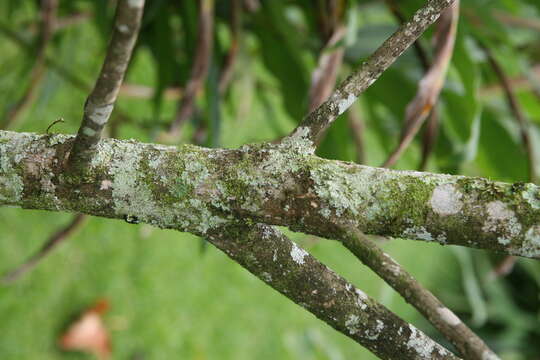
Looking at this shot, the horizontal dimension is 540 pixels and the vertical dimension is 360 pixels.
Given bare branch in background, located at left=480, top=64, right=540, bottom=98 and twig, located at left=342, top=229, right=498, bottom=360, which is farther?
bare branch in background, located at left=480, top=64, right=540, bottom=98

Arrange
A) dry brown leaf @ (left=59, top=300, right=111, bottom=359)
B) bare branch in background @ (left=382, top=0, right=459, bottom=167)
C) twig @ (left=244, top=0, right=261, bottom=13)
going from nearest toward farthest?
1. bare branch in background @ (left=382, top=0, right=459, bottom=167)
2. twig @ (left=244, top=0, right=261, bottom=13)
3. dry brown leaf @ (left=59, top=300, right=111, bottom=359)

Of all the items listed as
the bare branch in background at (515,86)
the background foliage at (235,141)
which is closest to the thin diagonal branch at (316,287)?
the background foliage at (235,141)

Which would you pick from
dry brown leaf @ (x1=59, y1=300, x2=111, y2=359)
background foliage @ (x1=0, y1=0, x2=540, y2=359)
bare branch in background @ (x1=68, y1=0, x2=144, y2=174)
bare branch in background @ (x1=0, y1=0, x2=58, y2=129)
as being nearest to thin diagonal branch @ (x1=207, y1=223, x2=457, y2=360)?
bare branch in background @ (x1=68, y1=0, x2=144, y2=174)

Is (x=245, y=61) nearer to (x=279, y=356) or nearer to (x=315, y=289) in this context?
(x=315, y=289)

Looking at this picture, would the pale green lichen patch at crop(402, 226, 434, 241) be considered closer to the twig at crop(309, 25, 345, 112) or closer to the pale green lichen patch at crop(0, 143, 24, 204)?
the pale green lichen patch at crop(0, 143, 24, 204)

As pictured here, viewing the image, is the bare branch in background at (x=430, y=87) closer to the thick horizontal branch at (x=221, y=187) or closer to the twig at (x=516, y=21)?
the thick horizontal branch at (x=221, y=187)

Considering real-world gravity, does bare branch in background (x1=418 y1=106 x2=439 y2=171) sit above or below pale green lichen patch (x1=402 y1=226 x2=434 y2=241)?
above
